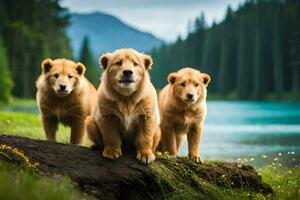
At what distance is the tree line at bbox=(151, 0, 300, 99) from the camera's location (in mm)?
82125

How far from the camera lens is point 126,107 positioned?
8.60m

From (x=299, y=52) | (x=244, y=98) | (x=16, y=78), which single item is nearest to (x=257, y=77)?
(x=244, y=98)

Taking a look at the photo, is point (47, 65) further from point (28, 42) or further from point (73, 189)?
point (28, 42)

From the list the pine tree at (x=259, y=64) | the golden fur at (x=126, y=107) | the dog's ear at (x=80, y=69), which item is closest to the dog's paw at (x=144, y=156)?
the golden fur at (x=126, y=107)

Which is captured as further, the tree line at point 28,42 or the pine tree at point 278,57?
the pine tree at point 278,57

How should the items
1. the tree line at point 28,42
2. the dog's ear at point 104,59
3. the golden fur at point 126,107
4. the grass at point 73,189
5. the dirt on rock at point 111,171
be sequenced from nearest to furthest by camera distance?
the grass at point 73,189, the dirt on rock at point 111,171, the golden fur at point 126,107, the dog's ear at point 104,59, the tree line at point 28,42

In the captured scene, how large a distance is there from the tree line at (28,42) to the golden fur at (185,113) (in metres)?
40.1

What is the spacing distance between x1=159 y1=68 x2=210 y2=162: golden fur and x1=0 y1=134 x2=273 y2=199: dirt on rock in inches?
32.7

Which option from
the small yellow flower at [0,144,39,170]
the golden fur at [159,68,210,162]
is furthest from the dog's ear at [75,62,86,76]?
the small yellow flower at [0,144,39,170]

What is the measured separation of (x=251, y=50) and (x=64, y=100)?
83.3 metres

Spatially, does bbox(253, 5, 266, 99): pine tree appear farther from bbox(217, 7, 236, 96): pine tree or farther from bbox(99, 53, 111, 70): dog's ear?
bbox(99, 53, 111, 70): dog's ear

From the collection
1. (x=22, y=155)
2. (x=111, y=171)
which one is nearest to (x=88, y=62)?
(x=111, y=171)

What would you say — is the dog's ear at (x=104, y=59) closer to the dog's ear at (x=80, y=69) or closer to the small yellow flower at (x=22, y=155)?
the small yellow flower at (x=22, y=155)

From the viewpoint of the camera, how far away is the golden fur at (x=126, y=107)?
8.59 m
